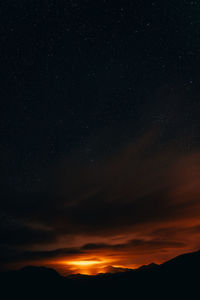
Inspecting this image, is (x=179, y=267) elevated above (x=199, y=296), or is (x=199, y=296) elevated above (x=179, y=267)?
(x=179, y=267)

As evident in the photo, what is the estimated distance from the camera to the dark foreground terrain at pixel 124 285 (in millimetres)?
118875

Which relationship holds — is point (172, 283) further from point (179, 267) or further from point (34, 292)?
point (34, 292)

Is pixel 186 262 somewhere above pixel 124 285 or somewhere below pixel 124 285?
above

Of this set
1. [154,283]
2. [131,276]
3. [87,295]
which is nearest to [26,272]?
[87,295]

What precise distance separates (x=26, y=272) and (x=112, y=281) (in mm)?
65711

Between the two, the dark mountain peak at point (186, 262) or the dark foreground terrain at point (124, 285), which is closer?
the dark foreground terrain at point (124, 285)

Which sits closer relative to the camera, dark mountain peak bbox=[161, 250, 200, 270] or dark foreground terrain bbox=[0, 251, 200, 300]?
dark foreground terrain bbox=[0, 251, 200, 300]

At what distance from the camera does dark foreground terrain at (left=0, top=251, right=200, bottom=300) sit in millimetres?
118875

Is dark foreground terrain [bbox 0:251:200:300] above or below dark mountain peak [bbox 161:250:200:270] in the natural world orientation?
below

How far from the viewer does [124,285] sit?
147 metres

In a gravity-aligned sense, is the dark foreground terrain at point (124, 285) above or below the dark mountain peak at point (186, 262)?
below

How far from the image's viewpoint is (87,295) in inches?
5492

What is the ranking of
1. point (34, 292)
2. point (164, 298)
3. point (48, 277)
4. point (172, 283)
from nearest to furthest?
point (164, 298), point (172, 283), point (34, 292), point (48, 277)

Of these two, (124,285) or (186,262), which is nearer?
(186,262)
